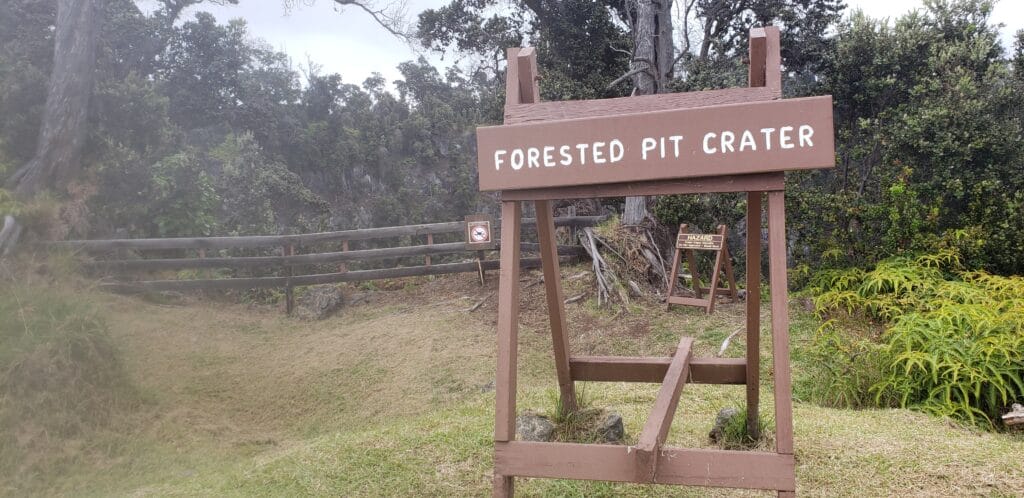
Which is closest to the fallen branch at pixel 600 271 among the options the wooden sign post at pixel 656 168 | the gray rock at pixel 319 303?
the gray rock at pixel 319 303

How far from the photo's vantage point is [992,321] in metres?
4.82

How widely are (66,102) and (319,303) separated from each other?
3.96 m

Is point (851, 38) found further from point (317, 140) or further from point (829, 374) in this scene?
point (317, 140)

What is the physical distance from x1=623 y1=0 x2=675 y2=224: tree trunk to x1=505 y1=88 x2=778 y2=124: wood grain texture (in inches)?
279

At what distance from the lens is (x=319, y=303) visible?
9.07m

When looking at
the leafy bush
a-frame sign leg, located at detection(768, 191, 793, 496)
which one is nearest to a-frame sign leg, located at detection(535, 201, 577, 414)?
a-frame sign leg, located at detection(768, 191, 793, 496)

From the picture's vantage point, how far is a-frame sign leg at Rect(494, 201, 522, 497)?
227cm

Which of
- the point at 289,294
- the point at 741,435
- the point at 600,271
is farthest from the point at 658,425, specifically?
the point at 289,294

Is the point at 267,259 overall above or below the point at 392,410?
above

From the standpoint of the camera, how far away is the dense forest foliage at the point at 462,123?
7.84 metres

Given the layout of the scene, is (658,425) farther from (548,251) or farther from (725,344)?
(725,344)

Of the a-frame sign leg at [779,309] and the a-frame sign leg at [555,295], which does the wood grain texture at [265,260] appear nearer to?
the a-frame sign leg at [555,295]

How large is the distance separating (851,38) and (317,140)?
10681 mm

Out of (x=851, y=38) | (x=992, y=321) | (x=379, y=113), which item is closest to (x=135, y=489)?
(x=992, y=321)
